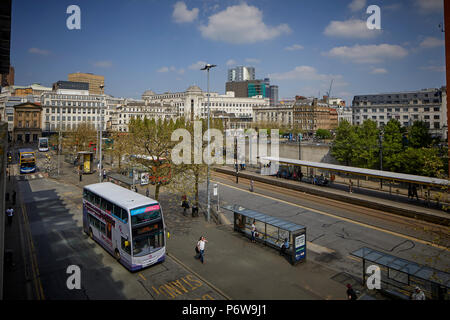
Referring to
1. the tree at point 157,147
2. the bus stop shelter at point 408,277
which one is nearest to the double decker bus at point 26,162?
the tree at point 157,147

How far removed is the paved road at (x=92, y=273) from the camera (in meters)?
12.7

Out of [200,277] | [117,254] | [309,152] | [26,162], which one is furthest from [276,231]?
[26,162]

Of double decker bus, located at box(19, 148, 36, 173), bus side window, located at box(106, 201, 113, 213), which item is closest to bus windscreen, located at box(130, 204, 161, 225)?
bus side window, located at box(106, 201, 113, 213)

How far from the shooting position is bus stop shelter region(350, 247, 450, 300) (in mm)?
11008

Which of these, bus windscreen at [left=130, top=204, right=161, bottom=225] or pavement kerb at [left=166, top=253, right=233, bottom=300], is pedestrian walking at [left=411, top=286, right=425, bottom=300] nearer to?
pavement kerb at [left=166, top=253, right=233, bottom=300]

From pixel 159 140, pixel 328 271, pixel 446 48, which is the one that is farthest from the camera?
pixel 159 140

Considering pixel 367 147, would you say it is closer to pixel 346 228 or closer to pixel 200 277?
pixel 346 228

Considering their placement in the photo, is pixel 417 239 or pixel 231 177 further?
pixel 231 177

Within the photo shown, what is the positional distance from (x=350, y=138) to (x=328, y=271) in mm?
32735

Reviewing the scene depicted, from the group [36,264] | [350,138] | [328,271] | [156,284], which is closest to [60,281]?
[36,264]

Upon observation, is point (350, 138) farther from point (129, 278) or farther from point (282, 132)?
point (282, 132)

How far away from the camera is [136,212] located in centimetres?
1428

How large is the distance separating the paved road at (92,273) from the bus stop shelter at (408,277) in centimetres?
758

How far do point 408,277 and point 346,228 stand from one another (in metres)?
8.86
